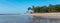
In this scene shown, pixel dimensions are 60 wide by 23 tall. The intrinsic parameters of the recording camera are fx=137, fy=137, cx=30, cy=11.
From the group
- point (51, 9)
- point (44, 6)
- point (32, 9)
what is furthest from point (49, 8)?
point (32, 9)

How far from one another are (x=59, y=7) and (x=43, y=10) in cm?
935

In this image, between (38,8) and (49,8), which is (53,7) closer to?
(49,8)

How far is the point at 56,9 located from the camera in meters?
70.8

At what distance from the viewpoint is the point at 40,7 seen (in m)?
81.1

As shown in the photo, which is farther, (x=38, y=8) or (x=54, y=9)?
(x=38, y=8)

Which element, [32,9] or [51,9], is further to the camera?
[32,9]

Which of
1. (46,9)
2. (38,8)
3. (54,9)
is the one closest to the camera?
(54,9)

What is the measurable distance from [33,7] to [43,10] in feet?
34.3

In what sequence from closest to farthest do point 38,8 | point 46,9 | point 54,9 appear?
point 54,9 < point 46,9 < point 38,8

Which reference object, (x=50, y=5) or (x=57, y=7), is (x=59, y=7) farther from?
(x=50, y=5)

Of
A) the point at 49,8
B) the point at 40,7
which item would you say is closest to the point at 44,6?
the point at 40,7

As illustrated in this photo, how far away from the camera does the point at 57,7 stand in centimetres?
7194

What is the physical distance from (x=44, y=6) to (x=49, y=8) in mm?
7547

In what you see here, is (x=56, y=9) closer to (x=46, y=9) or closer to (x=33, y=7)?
(x=46, y=9)
